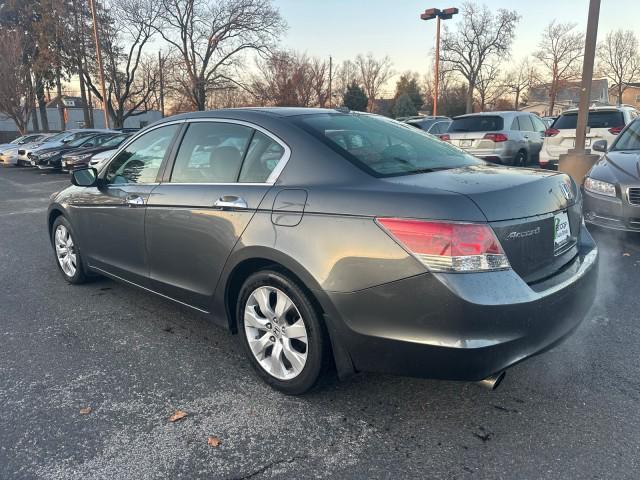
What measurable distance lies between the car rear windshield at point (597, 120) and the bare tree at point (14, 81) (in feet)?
106

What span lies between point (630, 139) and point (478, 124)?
500cm

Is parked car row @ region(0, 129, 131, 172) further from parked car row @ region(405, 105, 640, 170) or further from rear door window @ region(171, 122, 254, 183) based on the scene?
rear door window @ region(171, 122, 254, 183)

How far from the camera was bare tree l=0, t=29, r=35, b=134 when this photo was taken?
A: 30.5m

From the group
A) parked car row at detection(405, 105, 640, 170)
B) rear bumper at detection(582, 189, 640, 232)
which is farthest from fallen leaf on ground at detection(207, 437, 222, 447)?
parked car row at detection(405, 105, 640, 170)

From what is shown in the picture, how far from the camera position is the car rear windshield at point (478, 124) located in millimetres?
11422

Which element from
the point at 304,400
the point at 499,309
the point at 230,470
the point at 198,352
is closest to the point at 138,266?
the point at 198,352

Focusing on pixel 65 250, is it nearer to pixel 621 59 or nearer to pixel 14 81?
pixel 14 81

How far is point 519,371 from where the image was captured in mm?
3049

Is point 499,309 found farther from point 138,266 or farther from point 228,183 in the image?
point 138,266

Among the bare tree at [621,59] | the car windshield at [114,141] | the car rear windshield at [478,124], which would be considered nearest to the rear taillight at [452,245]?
the car rear windshield at [478,124]

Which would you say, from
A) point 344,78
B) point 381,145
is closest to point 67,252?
point 381,145

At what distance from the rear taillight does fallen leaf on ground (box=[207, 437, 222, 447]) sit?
133 cm

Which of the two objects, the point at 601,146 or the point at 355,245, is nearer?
the point at 355,245

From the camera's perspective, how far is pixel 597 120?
10.9 metres
